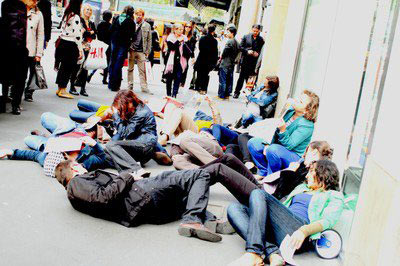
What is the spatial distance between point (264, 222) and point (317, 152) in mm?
1317

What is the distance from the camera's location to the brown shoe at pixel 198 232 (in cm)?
447

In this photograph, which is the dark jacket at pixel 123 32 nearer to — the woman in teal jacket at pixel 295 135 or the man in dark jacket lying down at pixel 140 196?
the woman in teal jacket at pixel 295 135

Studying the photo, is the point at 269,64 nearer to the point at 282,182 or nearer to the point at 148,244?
the point at 282,182

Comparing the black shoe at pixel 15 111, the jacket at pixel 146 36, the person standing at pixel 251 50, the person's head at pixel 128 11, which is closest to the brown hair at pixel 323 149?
the black shoe at pixel 15 111

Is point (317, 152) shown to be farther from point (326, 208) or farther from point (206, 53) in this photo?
point (206, 53)

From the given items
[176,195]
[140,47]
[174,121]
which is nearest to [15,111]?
[174,121]

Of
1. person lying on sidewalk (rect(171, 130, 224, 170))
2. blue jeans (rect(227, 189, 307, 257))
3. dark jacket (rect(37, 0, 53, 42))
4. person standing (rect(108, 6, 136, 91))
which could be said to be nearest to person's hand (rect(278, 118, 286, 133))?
person lying on sidewalk (rect(171, 130, 224, 170))

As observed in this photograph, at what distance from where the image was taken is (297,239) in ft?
13.6

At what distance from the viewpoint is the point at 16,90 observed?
8.34 meters

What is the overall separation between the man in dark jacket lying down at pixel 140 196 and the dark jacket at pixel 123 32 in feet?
25.9

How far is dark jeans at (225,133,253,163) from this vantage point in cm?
717

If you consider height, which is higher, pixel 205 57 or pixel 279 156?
pixel 205 57

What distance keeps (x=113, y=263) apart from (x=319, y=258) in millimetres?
1682

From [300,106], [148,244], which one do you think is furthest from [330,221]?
[300,106]
